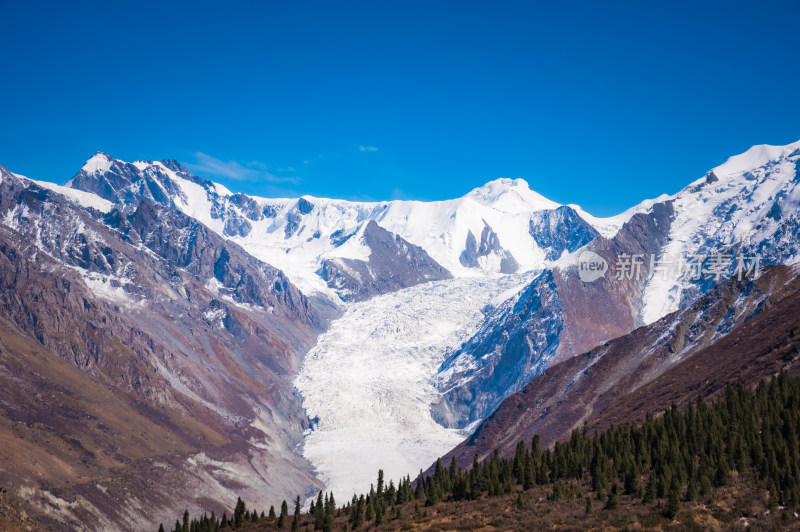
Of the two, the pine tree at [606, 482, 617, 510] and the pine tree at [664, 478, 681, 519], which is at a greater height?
the pine tree at [606, 482, 617, 510]

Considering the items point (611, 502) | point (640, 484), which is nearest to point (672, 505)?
point (611, 502)

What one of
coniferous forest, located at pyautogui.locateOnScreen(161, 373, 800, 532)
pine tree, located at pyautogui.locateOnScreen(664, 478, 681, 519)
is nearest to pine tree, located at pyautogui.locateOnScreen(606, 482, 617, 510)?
coniferous forest, located at pyautogui.locateOnScreen(161, 373, 800, 532)

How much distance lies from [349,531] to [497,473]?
23995 mm

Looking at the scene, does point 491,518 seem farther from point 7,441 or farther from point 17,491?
point 7,441

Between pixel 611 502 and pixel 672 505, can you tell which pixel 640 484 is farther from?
pixel 672 505

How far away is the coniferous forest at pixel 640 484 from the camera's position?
243ft

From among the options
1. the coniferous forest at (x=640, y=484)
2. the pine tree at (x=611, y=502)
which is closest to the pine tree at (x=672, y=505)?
the coniferous forest at (x=640, y=484)

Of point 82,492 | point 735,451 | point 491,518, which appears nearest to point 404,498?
point 491,518

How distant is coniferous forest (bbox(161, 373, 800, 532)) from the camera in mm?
74188

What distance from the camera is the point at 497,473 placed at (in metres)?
108

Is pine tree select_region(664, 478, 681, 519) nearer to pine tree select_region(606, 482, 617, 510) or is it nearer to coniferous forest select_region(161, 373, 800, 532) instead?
coniferous forest select_region(161, 373, 800, 532)

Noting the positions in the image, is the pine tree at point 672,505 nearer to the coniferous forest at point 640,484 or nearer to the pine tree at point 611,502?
the coniferous forest at point 640,484

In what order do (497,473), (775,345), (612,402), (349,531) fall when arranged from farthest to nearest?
(612,402)
(775,345)
(497,473)
(349,531)

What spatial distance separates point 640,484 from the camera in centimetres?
8612
